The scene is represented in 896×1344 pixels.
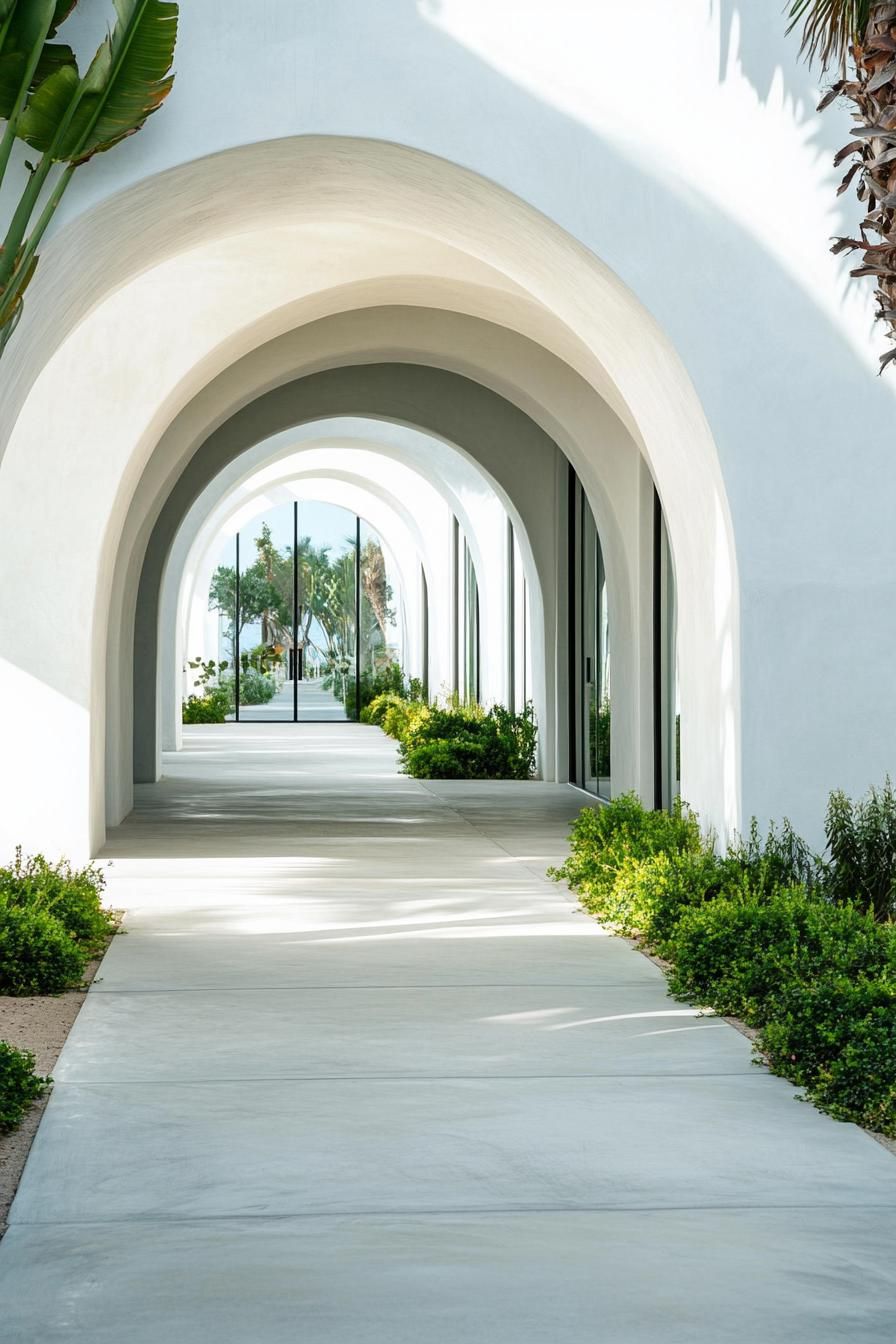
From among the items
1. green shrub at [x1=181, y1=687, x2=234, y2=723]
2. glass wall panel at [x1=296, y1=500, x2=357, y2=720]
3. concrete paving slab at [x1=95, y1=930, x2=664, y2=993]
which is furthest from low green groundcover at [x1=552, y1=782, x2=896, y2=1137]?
glass wall panel at [x1=296, y1=500, x2=357, y2=720]

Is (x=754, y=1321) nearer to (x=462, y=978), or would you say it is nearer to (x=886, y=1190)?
(x=886, y=1190)

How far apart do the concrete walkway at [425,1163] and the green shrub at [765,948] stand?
0.23 metres

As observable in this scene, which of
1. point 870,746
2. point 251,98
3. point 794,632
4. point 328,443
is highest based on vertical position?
point 328,443

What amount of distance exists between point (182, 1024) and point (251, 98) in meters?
4.48

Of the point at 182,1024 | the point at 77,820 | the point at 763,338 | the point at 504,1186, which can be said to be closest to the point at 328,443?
the point at 77,820

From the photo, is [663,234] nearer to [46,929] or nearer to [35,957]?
[46,929]

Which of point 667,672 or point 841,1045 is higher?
point 667,672

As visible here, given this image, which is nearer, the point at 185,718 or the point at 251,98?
the point at 251,98

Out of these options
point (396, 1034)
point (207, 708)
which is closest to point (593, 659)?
point (396, 1034)

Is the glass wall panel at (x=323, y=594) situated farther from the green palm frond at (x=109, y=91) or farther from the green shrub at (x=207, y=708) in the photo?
the green palm frond at (x=109, y=91)

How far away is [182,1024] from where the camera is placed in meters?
6.68

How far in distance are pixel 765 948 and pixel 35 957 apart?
3.51 metres

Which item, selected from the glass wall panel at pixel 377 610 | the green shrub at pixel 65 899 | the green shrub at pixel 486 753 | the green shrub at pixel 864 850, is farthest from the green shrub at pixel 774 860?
the glass wall panel at pixel 377 610

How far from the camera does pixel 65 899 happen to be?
27.9ft
